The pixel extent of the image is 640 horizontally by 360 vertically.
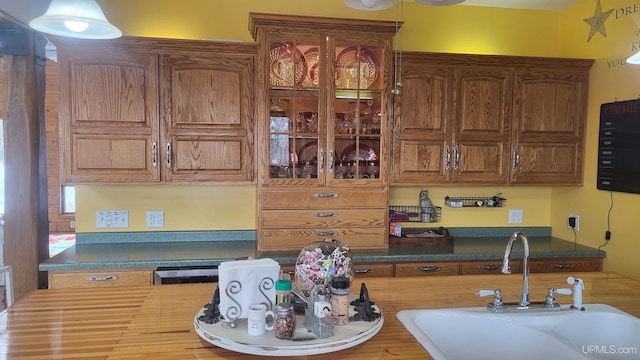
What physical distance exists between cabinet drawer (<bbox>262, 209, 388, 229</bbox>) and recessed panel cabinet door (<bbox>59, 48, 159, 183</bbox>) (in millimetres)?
795

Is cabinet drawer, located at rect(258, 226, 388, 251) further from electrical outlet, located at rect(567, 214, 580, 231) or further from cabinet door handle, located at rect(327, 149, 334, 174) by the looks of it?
electrical outlet, located at rect(567, 214, 580, 231)

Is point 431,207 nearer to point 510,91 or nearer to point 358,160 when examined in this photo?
point 358,160

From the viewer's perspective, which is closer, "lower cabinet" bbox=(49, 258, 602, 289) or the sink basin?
the sink basin

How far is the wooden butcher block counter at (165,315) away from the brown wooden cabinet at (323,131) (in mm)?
903

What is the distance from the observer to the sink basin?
155 cm

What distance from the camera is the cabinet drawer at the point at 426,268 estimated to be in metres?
2.76

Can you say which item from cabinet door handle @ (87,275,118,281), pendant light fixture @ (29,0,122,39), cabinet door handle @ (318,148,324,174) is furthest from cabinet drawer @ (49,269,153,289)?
pendant light fixture @ (29,0,122,39)

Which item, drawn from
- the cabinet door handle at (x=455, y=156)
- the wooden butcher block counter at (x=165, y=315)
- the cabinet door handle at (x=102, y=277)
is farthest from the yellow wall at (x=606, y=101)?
the cabinet door handle at (x=102, y=277)

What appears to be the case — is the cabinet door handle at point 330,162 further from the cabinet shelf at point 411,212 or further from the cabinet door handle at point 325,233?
the cabinet shelf at point 411,212

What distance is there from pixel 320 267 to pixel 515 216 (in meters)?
2.53

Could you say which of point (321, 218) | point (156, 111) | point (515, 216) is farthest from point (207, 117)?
point (515, 216)

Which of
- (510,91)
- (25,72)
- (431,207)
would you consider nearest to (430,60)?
(510,91)

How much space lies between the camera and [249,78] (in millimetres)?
2732

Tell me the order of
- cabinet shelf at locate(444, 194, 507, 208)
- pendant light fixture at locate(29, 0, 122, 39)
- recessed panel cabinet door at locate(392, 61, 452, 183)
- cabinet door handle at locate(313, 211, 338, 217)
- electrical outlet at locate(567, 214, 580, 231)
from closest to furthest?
pendant light fixture at locate(29, 0, 122, 39)
cabinet door handle at locate(313, 211, 338, 217)
recessed panel cabinet door at locate(392, 61, 452, 183)
electrical outlet at locate(567, 214, 580, 231)
cabinet shelf at locate(444, 194, 507, 208)
